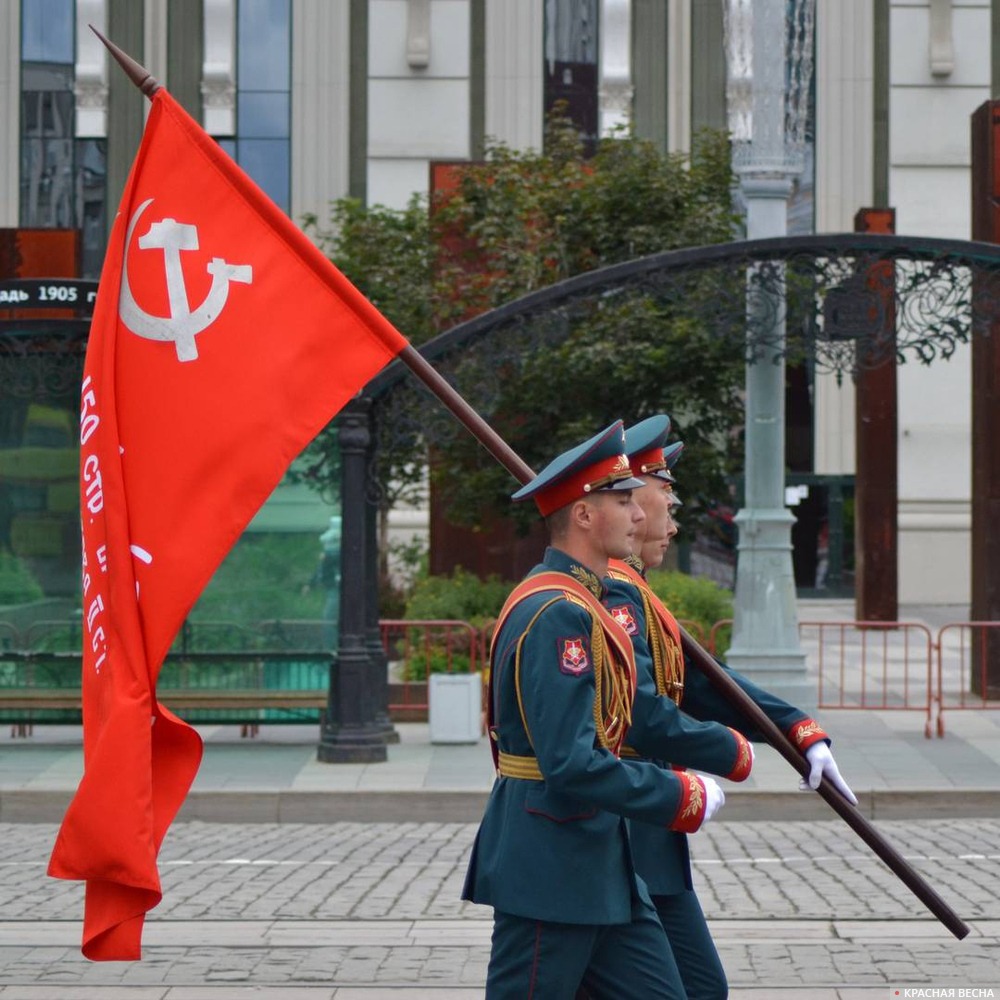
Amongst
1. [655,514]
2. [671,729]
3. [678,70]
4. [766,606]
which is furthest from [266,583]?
[678,70]

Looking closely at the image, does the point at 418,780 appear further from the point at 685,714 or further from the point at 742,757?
the point at 742,757

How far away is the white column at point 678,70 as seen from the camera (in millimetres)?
36062

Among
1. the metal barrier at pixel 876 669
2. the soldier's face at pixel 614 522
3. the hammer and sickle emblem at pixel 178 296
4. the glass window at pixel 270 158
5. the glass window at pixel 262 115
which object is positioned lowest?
the metal barrier at pixel 876 669

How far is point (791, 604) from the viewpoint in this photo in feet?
49.1

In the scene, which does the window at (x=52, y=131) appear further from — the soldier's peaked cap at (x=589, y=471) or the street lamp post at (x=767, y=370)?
the soldier's peaked cap at (x=589, y=471)

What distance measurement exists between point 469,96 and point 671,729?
3310 cm

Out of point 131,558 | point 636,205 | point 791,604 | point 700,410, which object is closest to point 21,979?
point 131,558

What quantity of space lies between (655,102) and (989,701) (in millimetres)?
21659

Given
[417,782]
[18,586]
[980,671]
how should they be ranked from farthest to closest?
1. [980,671]
2. [18,586]
3. [417,782]

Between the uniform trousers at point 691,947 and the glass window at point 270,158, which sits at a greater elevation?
the glass window at point 270,158

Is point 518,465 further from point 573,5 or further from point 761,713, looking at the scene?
point 573,5

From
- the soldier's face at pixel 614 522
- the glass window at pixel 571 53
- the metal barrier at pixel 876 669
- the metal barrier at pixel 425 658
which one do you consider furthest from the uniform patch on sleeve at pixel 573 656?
the glass window at pixel 571 53

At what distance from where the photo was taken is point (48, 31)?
36.2m

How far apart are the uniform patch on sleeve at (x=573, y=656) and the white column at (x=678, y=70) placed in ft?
108
